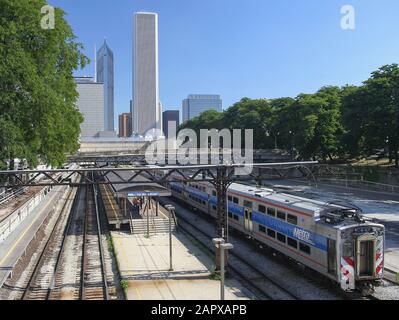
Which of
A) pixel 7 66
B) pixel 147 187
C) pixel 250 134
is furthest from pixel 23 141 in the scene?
pixel 250 134

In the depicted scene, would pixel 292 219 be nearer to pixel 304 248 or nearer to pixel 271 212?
pixel 304 248

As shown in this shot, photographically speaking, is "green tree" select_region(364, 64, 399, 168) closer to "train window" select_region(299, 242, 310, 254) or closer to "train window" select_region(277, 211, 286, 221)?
"train window" select_region(277, 211, 286, 221)

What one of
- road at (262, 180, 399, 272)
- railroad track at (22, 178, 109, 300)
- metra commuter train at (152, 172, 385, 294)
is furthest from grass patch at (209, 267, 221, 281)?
road at (262, 180, 399, 272)

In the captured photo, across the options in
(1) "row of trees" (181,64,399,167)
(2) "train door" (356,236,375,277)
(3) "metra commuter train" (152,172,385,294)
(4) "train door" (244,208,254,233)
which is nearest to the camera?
(3) "metra commuter train" (152,172,385,294)

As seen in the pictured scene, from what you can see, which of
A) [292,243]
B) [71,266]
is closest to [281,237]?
[292,243]

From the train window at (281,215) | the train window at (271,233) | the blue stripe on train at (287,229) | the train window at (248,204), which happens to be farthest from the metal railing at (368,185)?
the train window at (281,215)

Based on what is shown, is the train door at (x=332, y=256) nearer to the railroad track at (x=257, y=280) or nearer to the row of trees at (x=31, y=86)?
the railroad track at (x=257, y=280)
